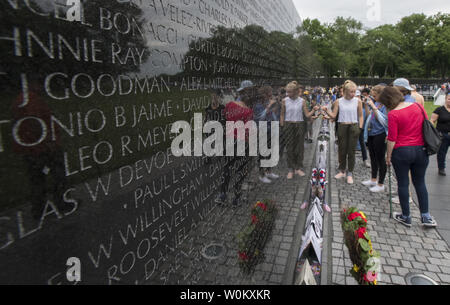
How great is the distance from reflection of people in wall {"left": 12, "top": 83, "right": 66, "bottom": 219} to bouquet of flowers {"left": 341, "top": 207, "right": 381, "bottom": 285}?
7.89 feet

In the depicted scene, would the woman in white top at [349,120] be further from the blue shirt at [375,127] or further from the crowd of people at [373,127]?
the blue shirt at [375,127]

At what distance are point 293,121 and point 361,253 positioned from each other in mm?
3317

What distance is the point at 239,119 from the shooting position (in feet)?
9.63

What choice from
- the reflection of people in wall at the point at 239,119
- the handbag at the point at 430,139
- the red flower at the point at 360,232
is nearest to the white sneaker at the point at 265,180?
the reflection of people in wall at the point at 239,119

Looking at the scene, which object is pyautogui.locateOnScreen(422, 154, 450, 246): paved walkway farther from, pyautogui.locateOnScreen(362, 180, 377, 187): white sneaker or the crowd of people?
pyautogui.locateOnScreen(362, 180, 377, 187): white sneaker

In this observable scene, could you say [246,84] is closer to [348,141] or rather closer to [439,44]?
[348,141]

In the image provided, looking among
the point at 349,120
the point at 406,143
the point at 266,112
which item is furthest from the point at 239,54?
the point at 349,120

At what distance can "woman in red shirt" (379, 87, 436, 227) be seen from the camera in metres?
3.90

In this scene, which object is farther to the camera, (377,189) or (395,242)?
(377,189)

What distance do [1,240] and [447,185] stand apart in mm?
7431

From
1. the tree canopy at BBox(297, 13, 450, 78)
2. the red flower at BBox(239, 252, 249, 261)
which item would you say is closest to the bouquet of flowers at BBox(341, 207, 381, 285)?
the red flower at BBox(239, 252, 249, 261)

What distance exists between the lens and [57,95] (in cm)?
103

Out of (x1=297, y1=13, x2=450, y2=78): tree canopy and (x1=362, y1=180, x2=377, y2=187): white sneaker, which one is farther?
(x1=297, y1=13, x2=450, y2=78): tree canopy

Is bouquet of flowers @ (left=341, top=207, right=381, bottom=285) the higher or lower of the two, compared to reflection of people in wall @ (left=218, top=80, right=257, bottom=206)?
lower
